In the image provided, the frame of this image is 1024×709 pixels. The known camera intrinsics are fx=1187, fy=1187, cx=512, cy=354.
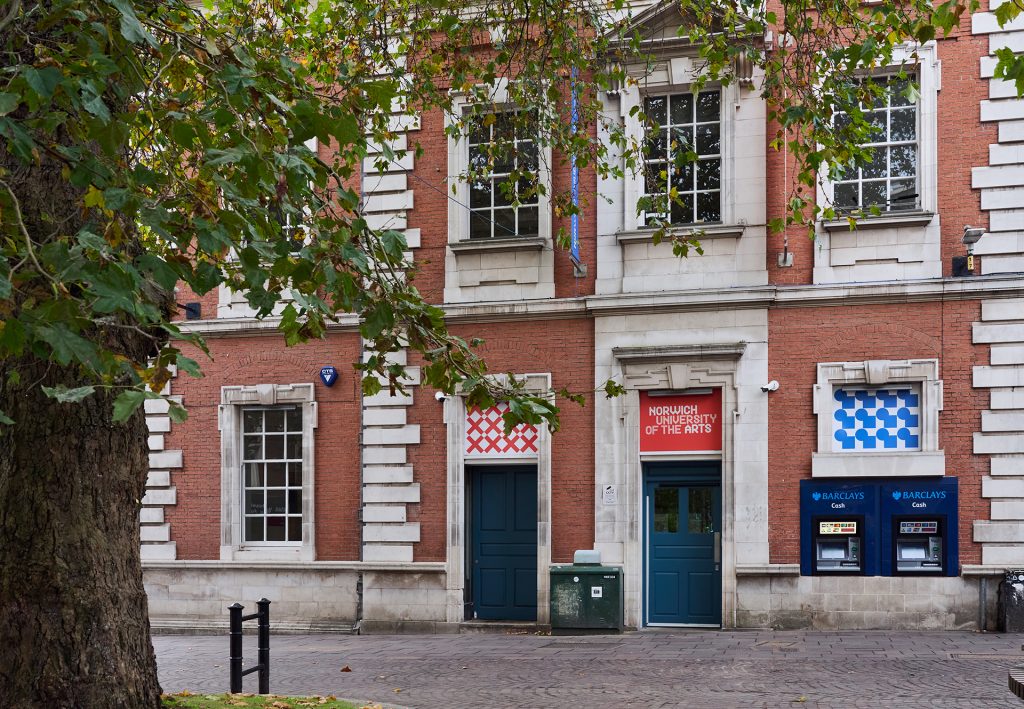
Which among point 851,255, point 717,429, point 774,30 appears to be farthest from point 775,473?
point 774,30

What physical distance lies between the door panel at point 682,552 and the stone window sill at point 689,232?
11.5ft

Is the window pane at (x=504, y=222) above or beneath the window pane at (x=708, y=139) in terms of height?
beneath

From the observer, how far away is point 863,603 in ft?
52.4

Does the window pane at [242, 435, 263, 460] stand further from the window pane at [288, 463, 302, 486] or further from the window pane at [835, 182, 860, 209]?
the window pane at [835, 182, 860, 209]

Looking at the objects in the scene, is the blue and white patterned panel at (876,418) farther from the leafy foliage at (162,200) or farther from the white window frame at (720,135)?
the leafy foliage at (162,200)

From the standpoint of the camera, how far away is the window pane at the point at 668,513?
17203 millimetres

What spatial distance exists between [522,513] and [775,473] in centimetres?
384

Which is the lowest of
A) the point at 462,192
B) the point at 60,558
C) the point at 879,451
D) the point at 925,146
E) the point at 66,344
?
the point at 60,558

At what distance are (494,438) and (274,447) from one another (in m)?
3.70

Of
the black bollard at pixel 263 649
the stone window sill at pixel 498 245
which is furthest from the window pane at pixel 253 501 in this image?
the black bollard at pixel 263 649

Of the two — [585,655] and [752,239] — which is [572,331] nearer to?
[752,239]

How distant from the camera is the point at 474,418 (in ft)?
59.0

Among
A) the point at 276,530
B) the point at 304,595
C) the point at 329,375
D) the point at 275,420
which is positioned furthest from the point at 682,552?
the point at 275,420

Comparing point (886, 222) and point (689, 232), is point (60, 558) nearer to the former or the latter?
point (689, 232)
